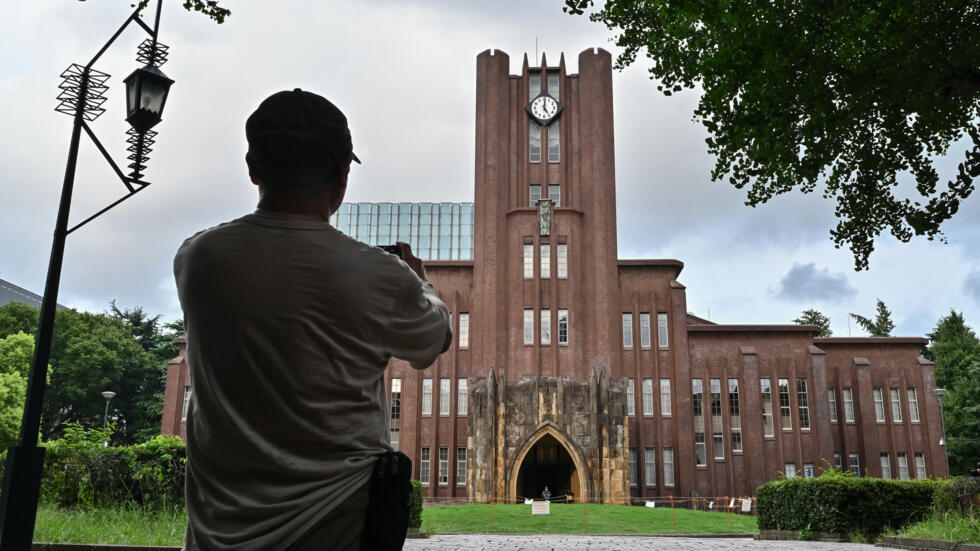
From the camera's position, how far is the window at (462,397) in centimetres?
4275

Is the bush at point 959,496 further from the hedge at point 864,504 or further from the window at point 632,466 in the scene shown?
the window at point 632,466

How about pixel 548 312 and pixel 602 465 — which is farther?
pixel 548 312

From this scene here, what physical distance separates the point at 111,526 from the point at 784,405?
40.2 m

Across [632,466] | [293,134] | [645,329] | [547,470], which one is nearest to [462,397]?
[547,470]

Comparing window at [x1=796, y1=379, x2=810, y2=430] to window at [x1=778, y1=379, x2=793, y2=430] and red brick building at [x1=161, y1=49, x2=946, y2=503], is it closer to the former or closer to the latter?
red brick building at [x1=161, y1=49, x2=946, y2=503]

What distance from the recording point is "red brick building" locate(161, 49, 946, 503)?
4125cm

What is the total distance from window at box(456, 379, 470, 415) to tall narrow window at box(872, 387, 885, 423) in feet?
79.9

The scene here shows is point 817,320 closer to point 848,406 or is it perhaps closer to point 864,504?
point 848,406

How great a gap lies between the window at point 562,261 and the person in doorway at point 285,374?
41038mm

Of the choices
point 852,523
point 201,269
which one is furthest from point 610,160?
point 201,269

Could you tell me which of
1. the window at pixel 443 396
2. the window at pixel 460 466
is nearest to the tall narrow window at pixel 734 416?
the window at pixel 460 466

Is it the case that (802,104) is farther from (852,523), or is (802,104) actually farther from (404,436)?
(404,436)

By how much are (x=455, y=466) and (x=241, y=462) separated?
135 ft

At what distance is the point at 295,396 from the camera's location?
68.7 inches
